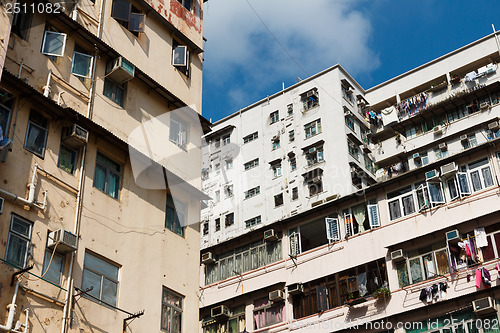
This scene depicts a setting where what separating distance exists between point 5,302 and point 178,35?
10.1 metres

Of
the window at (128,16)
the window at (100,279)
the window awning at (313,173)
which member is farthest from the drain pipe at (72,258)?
the window awning at (313,173)

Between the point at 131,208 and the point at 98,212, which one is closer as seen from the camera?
the point at 98,212

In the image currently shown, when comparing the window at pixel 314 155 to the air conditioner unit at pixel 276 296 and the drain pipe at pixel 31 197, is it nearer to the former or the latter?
the air conditioner unit at pixel 276 296

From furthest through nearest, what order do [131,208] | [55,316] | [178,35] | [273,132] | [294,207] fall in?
[273,132], [294,207], [178,35], [131,208], [55,316]

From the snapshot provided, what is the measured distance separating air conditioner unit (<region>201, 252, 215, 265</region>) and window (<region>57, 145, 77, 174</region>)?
1473 cm

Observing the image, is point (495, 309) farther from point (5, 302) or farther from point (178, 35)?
point (5, 302)

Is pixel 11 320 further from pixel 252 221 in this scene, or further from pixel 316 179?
pixel 252 221

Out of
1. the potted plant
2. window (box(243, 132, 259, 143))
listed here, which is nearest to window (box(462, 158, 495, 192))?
the potted plant

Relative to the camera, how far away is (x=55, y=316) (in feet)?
40.0

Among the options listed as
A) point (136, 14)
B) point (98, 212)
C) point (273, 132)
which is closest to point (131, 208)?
point (98, 212)

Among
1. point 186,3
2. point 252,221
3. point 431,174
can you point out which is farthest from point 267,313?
point 186,3

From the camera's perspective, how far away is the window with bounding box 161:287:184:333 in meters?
14.9

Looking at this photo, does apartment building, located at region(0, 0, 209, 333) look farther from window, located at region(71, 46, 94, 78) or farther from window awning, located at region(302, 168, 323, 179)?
window awning, located at region(302, 168, 323, 179)

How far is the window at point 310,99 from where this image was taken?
39125 millimetres
